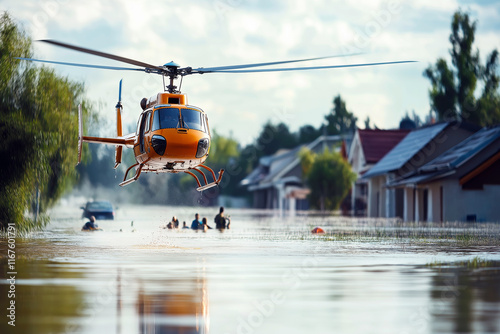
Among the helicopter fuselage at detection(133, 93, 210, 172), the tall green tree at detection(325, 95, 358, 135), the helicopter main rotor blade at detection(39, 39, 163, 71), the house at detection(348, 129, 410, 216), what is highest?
the tall green tree at detection(325, 95, 358, 135)

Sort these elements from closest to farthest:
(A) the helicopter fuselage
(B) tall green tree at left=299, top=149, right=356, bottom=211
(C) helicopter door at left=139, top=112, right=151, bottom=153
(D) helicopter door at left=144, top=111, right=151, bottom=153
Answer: (A) the helicopter fuselage
(D) helicopter door at left=144, top=111, right=151, bottom=153
(C) helicopter door at left=139, top=112, right=151, bottom=153
(B) tall green tree at left=299, top=149, right=356, bottom=211

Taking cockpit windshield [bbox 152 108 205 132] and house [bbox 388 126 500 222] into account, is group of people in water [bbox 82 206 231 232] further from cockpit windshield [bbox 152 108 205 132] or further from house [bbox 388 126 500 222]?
house [bbox 388 126 500 222]

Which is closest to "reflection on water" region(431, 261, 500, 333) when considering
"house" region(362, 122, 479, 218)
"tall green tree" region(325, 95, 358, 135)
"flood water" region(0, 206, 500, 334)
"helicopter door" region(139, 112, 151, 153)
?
"flood water" region(0, 206, 500, 334)

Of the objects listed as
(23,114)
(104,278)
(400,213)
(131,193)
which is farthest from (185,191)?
(104,278)

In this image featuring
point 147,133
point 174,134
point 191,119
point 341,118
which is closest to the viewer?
point 174,134

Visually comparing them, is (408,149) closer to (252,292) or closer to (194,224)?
(194,224)

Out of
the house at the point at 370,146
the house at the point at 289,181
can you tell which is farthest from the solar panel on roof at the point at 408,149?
the house at the point at 289,181

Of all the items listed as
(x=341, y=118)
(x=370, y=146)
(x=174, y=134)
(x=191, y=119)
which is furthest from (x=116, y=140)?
(x=341, y=118)
